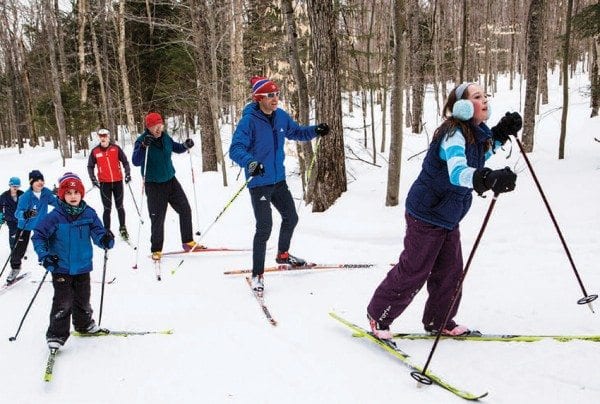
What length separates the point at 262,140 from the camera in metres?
5.06

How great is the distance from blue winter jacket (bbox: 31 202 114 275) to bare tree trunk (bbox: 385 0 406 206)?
15.8 ft

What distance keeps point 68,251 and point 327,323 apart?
8.11 feet

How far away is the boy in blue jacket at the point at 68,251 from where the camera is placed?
4016 mm

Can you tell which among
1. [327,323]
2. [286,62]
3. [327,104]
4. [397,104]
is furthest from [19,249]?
[286,62]

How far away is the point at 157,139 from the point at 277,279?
2862 millimetres

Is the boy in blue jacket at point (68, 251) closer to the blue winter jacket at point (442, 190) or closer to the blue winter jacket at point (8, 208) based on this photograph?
the blue winter jacket at point (442, 190)

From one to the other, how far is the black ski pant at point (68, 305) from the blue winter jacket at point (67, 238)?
100 mm

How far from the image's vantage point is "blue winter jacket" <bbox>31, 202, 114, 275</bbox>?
403 cm

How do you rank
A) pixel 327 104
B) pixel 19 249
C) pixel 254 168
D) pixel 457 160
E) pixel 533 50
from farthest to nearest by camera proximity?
pixel 533 50 → pixel 327 104 → pixel 19 249 → pixel 254 168 → pixel 457 160

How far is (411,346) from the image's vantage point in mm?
3699

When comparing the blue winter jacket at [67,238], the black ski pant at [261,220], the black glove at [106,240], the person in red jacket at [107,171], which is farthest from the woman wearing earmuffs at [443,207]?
the person in red jacket at [107,171]

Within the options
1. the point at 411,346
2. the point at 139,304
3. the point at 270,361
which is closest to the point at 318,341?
the point at 270,361

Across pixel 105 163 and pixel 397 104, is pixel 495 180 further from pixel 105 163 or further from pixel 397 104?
pixel 105 163

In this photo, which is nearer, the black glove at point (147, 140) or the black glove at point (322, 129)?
the black glove at point (322, 129)
